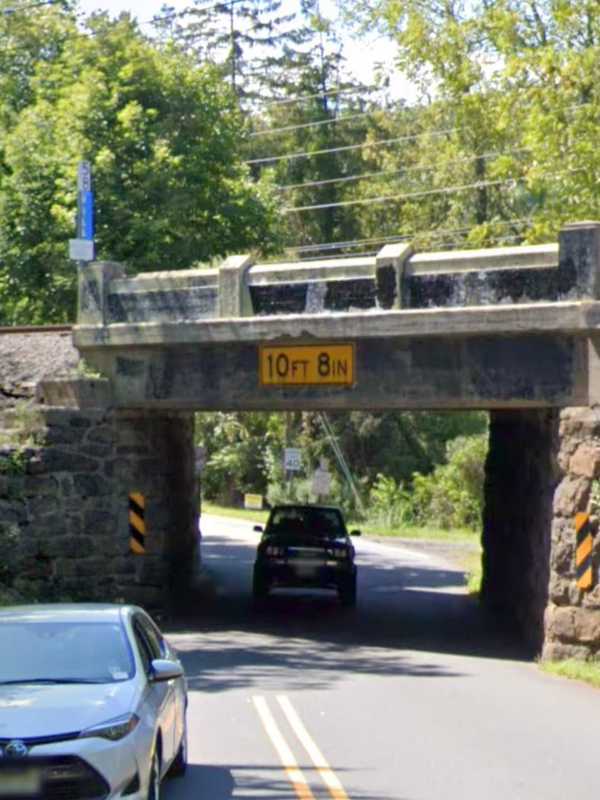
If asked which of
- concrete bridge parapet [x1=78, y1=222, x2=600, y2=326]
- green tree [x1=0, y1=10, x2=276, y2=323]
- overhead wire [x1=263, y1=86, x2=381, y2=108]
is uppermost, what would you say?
overhead wire [x1=263, y1=86, x2=381, y2=108]

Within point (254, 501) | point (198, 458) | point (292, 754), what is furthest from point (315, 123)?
point (292, 754)

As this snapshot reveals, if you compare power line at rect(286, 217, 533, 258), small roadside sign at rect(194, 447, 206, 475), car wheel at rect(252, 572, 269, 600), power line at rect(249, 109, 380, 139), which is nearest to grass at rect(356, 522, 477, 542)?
power line at rect(286, 217, 533, 258)

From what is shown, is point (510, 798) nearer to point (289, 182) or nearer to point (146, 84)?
point (146, 84)

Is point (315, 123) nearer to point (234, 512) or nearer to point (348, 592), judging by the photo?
point (234, 512)

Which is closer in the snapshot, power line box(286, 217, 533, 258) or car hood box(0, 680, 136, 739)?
car hood box(0, 680, 136, 739)

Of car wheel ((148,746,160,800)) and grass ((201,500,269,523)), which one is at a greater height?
car wheel ((148,746,160,800))

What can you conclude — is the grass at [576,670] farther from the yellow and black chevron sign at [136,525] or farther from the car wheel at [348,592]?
the car wheel at [348,592]

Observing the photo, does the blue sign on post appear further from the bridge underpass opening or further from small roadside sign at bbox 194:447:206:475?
small roadside sign at bbox 194:447:206:475

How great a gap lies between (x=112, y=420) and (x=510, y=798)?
13.3 m

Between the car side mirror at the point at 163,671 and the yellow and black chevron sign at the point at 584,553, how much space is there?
9531mm

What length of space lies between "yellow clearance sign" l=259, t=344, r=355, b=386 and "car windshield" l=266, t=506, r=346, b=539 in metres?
4.93

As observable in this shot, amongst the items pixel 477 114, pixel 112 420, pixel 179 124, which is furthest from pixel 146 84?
pixel 112 420

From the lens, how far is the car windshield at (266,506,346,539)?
25.7 metres

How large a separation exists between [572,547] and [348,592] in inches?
304
